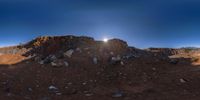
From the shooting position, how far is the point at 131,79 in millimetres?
24422

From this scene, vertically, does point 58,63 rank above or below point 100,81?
above

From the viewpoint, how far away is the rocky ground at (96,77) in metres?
21.2

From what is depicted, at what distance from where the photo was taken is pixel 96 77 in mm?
24578

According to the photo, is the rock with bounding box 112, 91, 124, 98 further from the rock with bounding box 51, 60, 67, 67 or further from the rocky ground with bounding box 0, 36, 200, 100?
the rock with bounding box 51, 60, 67, 67

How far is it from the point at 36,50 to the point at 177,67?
42.2 feet

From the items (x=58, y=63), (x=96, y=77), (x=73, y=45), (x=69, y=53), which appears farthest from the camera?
(x=73, y=45)

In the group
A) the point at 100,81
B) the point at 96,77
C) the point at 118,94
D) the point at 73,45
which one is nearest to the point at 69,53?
the point at 73,45

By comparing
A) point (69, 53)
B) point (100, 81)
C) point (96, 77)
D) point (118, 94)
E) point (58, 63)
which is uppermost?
point (69, 53)

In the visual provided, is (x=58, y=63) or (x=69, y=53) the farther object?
(x=69, y=53)

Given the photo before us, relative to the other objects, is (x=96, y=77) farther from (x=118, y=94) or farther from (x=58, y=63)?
(x=118, y=94)

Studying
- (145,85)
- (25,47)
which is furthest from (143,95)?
(25,47)

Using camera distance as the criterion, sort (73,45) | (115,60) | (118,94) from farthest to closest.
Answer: (73,45) → (115,60) → (118,94)

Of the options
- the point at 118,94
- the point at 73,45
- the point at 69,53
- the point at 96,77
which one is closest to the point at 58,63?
the point at 69,53

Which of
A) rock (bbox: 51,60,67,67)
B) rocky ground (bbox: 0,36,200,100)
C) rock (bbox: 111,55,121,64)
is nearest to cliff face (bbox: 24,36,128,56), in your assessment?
rocky ground (bbox: 0,36,200,100)
